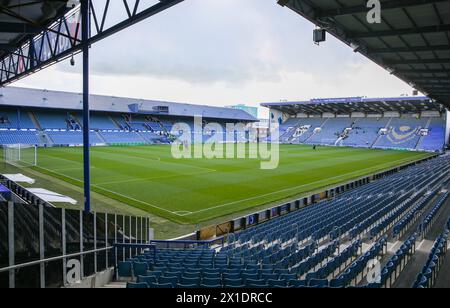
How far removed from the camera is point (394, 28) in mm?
11094

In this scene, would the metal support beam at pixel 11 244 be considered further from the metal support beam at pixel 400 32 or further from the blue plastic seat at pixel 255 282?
the metal support beam at pixel 400 32

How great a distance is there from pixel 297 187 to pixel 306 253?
539 inches

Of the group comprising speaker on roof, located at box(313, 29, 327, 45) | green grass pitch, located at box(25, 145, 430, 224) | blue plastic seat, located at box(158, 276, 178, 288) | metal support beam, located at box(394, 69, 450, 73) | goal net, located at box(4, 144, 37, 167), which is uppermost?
metal support beam, located at box(394, 69, 450, 73)

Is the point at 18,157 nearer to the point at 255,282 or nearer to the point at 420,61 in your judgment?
the point at 255,282

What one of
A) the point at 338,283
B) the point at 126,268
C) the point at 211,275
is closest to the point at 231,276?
the point at 211,275

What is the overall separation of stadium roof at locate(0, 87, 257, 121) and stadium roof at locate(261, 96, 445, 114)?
14.4 meters

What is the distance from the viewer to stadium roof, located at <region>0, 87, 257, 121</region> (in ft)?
163

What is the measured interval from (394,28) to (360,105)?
6121 centimetres

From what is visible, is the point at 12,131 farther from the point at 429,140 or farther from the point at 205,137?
the point at 429,140

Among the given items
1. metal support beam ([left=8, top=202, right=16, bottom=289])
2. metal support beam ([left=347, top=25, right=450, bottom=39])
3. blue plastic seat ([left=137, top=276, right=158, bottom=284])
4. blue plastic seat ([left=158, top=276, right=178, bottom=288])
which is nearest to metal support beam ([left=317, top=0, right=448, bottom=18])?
metal support beam ([left=347, top=25, right=450, bottom=39])

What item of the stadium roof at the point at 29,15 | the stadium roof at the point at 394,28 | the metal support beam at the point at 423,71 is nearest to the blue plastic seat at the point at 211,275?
the stadium roof at the point at 394,28

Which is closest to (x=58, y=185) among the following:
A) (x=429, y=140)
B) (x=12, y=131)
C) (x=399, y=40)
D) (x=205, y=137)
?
(x=399, y=40)

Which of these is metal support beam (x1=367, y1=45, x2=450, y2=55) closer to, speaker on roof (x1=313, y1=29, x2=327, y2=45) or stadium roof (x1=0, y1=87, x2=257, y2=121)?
speaker on roof (x1=313, y1=29, x2=327, y2=45)
